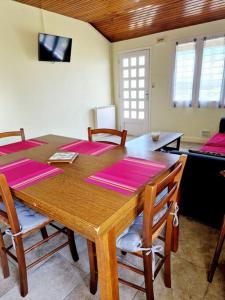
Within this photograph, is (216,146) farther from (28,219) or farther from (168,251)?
(28,219)

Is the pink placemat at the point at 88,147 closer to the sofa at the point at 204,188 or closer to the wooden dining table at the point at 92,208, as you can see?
the wooden dining table at the point at 92,208

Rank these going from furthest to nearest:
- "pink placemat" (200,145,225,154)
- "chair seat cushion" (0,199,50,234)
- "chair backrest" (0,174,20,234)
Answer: "pink placemat" (200,145,225,154), "chair seat cushion" (0,199,50,234), "chair backrest" (0,174,20,234)

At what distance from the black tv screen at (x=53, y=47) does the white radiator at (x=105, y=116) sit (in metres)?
1.40

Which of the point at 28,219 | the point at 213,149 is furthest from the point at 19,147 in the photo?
the point at 213,149

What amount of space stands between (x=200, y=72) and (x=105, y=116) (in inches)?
89.8

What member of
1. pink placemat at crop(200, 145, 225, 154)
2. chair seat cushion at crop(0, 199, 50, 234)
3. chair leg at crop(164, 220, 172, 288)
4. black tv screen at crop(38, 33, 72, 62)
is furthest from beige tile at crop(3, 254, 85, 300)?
black tv screen at crop(38, 33, 72, 62)

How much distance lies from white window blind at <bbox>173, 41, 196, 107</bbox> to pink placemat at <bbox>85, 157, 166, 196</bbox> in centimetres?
344

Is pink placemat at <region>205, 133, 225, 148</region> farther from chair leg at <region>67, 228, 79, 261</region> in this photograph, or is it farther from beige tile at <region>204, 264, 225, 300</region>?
chair leg at <region>67, 228, 79, 261</region>

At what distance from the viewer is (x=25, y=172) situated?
49.4 inches

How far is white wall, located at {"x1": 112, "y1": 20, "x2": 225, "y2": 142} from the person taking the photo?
412 cm

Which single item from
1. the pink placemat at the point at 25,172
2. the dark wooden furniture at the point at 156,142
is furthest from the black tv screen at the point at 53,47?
the pink placemat at the point at 25,172

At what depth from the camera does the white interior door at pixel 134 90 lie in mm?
4812

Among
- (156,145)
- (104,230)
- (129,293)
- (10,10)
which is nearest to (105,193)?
(104,230)

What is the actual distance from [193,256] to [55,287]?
100 cm
